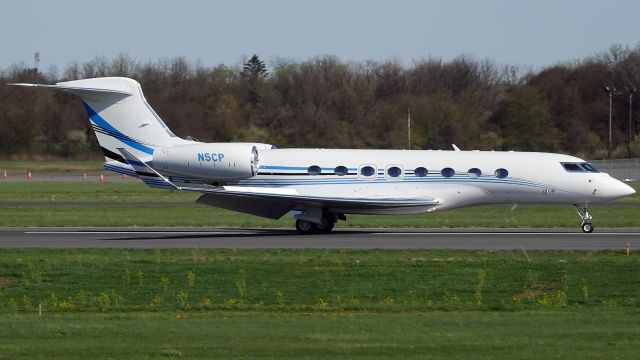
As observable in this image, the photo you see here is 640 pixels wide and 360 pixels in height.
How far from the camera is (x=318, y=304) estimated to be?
58.9 ft

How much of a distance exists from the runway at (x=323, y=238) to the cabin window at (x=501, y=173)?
5.33 ft

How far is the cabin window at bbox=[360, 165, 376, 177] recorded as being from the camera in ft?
99.8

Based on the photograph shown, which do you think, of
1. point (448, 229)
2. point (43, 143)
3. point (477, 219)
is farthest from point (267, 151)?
point (43, 143)

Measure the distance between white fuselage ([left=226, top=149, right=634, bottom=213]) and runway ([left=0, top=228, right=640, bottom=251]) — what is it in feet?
3.56

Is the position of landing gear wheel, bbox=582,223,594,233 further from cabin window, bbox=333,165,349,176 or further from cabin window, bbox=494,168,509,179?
cabin window, bbox=333,165,349,176

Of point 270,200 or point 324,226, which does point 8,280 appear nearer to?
Answer: point 270,200

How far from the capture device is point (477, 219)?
3628 centimetres

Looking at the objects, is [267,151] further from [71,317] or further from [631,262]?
[71,317]

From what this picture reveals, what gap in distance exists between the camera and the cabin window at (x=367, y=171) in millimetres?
30422

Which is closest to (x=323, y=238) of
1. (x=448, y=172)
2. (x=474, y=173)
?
(x=448, y=172)

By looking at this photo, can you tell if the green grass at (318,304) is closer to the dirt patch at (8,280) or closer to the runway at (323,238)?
the dirt patch at (8,280)

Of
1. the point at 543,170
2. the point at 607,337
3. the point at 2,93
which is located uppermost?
the point at 2,93

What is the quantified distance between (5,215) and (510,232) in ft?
59.2

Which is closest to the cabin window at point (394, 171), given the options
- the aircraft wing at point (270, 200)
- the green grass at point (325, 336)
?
the aircraft wing at point (270, 200)
